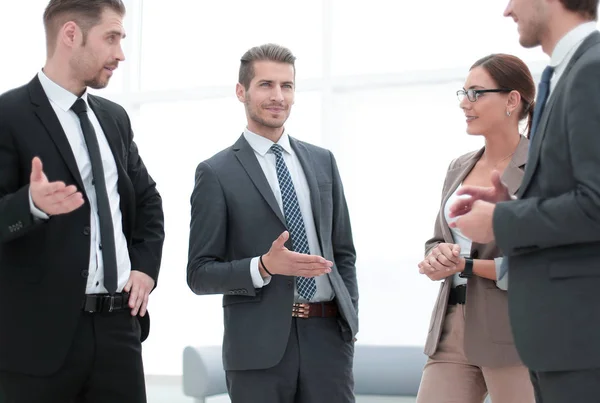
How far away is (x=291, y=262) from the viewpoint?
267cm

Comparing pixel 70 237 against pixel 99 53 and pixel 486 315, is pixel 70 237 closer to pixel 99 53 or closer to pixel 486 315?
pixel 99 53

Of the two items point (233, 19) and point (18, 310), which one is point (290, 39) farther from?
point (18, 310)

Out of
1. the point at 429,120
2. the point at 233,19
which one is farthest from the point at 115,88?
the point at 429,120

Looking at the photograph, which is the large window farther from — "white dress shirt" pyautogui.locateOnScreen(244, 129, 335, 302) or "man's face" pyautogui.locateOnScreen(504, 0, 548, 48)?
"man's face" pyautogui.locateOnScreen(504, 0, 548, 48)

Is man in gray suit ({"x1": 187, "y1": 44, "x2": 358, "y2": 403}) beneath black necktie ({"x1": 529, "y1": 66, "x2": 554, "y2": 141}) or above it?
beneath

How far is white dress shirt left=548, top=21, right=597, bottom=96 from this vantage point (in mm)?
2104

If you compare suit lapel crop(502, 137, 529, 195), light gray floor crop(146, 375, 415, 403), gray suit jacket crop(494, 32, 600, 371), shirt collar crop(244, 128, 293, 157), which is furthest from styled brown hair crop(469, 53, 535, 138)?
light gray floor crop(146, 375, 415, 403)

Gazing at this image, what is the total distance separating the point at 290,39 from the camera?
23.4ft

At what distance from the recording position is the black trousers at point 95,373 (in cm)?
247

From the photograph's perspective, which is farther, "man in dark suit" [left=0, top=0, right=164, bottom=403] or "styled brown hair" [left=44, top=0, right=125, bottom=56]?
"styled brown hair" [left=44, top=0, right=125, bottom=56]

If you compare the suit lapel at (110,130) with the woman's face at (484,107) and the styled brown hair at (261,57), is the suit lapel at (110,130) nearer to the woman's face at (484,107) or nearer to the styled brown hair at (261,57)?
the styled brown hair at (261,57)

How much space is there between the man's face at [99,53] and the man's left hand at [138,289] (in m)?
0.66

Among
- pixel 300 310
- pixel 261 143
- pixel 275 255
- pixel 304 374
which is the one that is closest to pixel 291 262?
pixel 275 255

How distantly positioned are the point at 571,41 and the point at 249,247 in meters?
1.37
